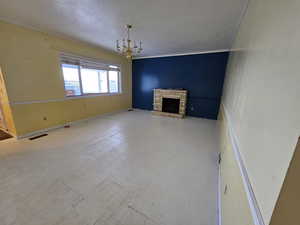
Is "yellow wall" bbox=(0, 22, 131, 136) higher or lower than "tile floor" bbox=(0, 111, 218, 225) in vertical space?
higher

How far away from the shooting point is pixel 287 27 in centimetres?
53

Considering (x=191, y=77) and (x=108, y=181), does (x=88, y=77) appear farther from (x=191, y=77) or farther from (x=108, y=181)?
(x=191, y=77)

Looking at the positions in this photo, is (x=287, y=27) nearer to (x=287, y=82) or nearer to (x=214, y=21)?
(x=287, y=82)

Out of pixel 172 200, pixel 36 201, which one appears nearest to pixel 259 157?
pixel 172 200

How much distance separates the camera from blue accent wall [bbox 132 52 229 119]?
15.0ft

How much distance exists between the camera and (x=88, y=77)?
172 inches

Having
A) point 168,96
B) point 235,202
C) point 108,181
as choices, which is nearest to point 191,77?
point 168,96

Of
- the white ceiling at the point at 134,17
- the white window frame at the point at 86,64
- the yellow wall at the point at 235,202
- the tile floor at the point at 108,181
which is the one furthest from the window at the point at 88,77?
the yellow wall at the point at 235,202

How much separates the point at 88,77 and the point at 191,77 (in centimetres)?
395

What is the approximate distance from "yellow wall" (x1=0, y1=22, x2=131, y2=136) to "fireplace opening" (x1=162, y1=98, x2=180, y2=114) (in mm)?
3297

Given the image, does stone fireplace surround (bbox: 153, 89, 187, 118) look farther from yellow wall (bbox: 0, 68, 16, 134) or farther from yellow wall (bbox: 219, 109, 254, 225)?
yellow wall (bbox: 0, 68, 16, 134)

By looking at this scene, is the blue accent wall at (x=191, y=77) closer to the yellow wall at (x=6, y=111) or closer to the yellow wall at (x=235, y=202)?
the yellow wall at (x=235, y=202)

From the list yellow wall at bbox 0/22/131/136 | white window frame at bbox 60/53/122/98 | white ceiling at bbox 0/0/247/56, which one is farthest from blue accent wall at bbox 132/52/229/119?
yellow wall at bbox 0/22/131/136

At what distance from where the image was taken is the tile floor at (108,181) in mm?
1310
